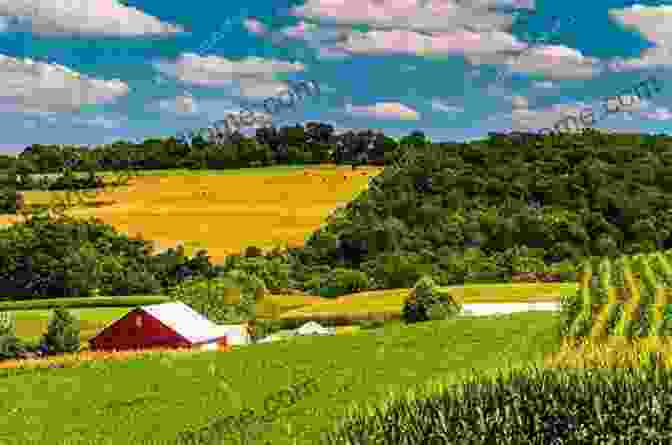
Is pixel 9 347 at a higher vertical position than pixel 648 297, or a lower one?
lower

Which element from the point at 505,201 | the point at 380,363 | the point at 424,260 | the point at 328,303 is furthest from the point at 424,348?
the point at 505,201

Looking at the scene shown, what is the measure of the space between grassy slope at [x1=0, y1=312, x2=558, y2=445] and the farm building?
13.2m

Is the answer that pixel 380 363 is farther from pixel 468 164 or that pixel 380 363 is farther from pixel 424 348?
pixel 468 164

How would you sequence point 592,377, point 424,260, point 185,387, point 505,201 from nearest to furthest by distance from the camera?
point 592,377, point 185,387, point 424,260, point 505,201

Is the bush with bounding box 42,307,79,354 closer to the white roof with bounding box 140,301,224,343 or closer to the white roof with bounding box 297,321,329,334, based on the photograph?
the white roof with bounding box 140,301,224,343

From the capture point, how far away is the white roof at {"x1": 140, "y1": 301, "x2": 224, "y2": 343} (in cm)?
4897

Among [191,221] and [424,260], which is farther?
[191,221]

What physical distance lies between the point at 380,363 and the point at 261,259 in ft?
177

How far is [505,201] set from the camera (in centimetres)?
8538

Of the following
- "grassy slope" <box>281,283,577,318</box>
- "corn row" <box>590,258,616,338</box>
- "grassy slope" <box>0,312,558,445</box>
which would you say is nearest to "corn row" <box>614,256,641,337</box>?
"corn row" <box>590,258,616,338</box>

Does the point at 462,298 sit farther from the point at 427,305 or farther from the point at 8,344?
the point at 8,344

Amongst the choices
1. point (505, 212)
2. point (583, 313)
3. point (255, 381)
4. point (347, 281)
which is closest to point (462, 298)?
point (347, 281)

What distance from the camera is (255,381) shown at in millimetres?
27734

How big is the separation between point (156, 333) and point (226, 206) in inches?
2113
